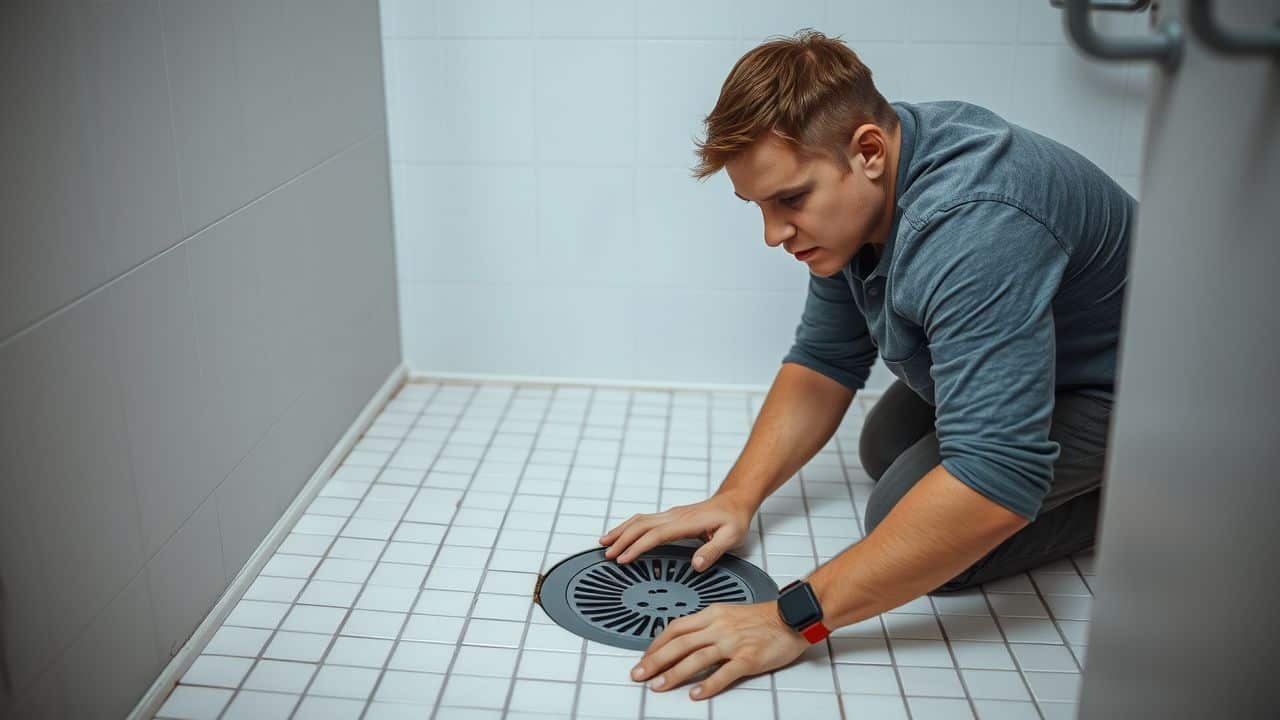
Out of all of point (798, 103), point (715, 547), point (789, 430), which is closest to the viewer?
point (798, 103)

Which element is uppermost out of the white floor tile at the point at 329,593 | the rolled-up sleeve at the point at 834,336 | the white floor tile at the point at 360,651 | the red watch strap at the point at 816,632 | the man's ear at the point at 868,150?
the man's ear at the point at 868,150

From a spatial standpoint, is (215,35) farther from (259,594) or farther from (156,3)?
(259,594)

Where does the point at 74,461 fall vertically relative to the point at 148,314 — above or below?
below

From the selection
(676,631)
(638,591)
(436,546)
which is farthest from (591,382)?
(676,631)

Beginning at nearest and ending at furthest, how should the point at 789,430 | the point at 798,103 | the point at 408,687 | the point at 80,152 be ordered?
the point at 80,152 → the point at 798,103 → the point at 408,687 → the point at 789,430

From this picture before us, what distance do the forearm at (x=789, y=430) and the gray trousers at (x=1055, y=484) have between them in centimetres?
12

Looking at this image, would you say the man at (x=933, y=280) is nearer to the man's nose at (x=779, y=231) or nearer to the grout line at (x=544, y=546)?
the man's nose at (x=779, y=231)

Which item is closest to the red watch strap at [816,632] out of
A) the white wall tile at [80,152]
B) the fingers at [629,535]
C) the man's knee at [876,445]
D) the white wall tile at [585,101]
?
the fingers at [629,535]

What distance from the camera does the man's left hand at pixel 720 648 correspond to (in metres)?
1.30

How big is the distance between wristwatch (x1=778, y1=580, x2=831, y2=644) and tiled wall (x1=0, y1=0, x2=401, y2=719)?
0.74 m

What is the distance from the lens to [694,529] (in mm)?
1575

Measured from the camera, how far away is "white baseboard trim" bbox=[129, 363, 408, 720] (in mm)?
1299

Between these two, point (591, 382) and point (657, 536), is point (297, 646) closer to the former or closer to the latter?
point (657, 536)

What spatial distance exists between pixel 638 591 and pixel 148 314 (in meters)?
0.72
